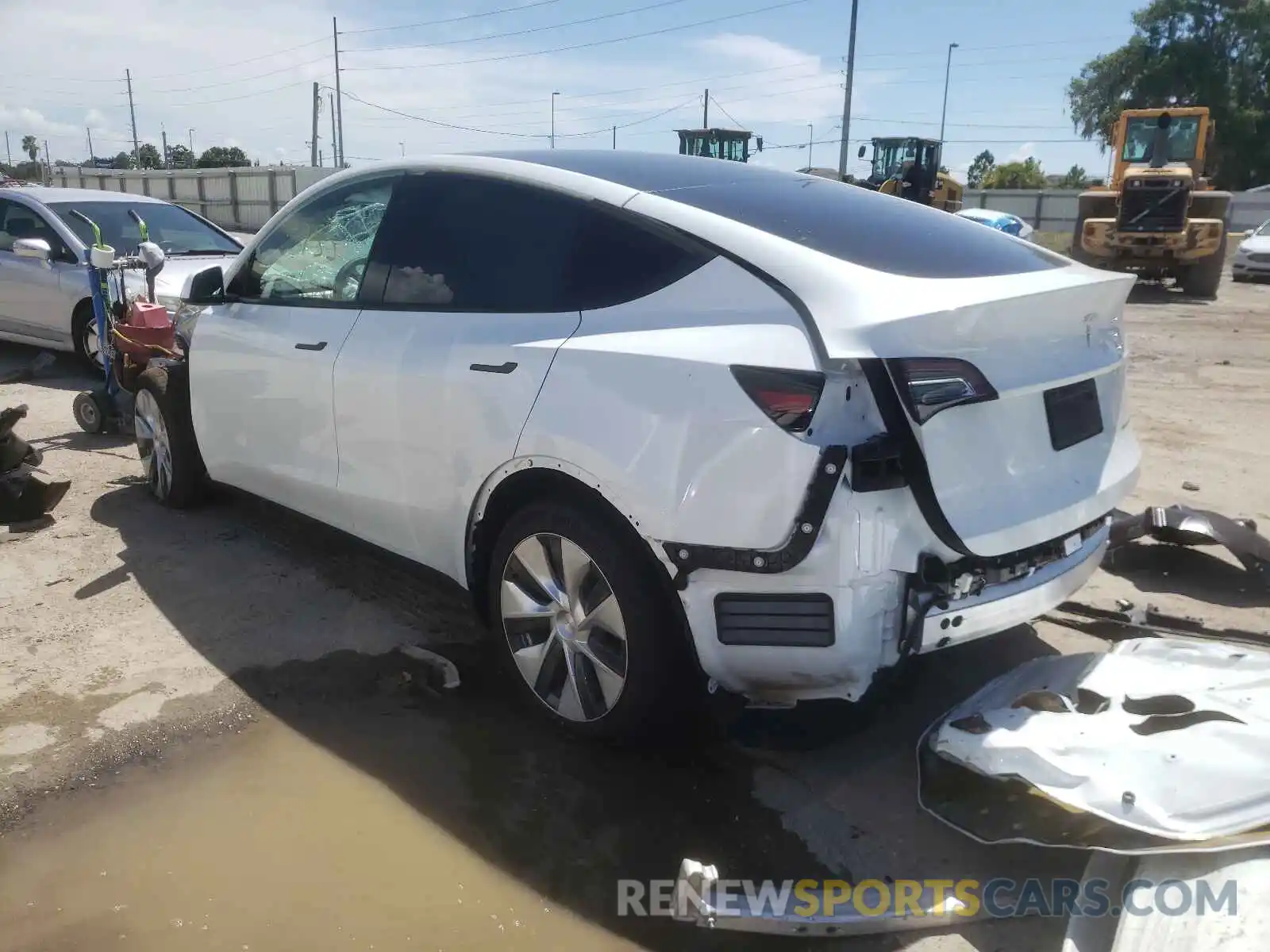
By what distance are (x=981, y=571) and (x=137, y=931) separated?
2282 millimetres

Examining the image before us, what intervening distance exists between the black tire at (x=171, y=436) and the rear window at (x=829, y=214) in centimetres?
250

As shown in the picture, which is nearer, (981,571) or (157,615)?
(981,571)

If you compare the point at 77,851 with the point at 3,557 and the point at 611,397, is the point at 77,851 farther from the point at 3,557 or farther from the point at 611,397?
the point at 3,557

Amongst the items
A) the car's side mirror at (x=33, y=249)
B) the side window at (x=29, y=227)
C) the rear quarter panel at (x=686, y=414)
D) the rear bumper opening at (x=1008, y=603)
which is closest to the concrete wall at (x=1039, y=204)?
the side window at (x=29, y=227)

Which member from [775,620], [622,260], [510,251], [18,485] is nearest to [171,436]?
[18,485]

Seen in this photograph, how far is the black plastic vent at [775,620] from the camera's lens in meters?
2.54

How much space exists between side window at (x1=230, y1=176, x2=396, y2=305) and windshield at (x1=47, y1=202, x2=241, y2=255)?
15.8ft

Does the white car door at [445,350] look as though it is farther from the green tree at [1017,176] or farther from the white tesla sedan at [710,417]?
the green tree at [1017,176]

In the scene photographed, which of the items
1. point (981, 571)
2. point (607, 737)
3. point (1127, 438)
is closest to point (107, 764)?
point (607, 737)

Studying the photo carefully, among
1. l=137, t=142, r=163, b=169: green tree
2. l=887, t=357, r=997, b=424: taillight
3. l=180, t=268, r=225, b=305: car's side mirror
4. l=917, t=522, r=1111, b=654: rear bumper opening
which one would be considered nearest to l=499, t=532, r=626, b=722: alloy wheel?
l=917, t=522, r=1111, b=654: rear bumper opening

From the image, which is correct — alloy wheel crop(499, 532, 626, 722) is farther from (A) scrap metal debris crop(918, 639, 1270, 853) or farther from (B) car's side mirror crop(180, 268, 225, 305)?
(B) car's side mirror crop(180, 268, 225, 305)

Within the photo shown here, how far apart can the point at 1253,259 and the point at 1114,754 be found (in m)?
22.0

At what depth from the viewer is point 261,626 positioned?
13.1 feet

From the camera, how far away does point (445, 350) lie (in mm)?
3289
